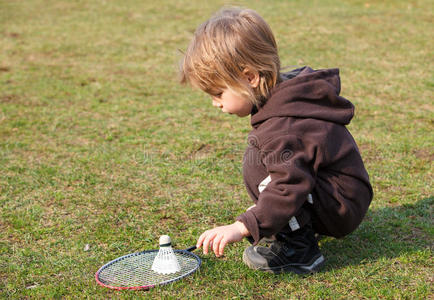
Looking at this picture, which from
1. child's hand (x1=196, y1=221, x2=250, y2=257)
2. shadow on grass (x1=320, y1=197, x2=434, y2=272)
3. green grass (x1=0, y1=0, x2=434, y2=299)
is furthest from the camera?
shadow on grass (x1=320, y1=197, x2=434, y2=272)

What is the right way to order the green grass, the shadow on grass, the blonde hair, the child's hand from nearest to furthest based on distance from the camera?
the child's hand
the blonde hair
the green grass
the shadow on grass

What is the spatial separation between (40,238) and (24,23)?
9505mm

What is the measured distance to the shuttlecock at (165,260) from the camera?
2.77 m

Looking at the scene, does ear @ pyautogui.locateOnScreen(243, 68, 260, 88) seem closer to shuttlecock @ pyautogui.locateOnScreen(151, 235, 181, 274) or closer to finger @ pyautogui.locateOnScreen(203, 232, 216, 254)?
finger @ pyautogui.locateOnScreen(203, 232, 216, 254)

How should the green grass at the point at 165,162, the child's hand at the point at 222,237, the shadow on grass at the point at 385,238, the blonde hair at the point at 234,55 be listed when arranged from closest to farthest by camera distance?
the child's hand at the point at 222,237
the blonde hair at the point at 234,55
the green grass at the point at 165,162
the shadow on grass at the point at 385,238

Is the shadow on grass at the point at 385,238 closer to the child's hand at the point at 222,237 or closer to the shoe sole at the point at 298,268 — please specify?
the shoe sole at the point at 298,268

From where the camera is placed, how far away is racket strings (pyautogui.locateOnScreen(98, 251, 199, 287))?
2.74 m

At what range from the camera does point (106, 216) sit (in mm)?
3619

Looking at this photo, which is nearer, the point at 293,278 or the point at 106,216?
the point at 293,278

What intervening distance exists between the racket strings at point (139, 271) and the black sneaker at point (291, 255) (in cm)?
36

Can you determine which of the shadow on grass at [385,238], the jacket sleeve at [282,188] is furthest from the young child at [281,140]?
A: the shadow on grass at [385,238]

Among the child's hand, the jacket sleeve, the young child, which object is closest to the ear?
the young child

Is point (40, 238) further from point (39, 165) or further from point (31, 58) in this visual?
point (31, 58)

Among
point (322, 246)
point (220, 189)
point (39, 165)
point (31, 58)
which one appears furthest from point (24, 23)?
point (322, 246)
